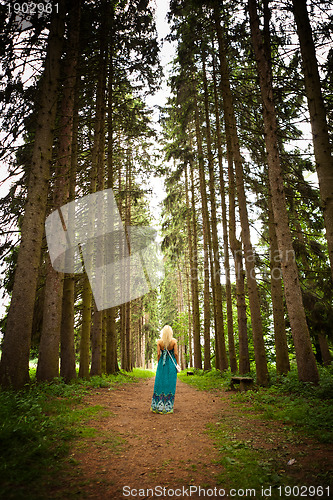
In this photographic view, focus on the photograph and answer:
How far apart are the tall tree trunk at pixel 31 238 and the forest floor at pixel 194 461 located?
204cm

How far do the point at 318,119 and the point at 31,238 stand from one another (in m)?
6.78

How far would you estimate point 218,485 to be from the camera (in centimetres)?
286


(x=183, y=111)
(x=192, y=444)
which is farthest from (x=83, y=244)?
(x=192, y=444)

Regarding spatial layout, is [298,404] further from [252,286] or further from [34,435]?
→ [34,435]

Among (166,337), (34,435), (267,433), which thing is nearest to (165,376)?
(166,337)

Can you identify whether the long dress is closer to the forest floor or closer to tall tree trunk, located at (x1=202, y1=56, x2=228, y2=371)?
the forest floor

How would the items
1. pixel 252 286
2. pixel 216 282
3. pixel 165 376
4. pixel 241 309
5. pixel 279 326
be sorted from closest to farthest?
pixel 165 376 < pixel 252 286 < pixel 279 326 < pixel 241 309 < pixel 216 282

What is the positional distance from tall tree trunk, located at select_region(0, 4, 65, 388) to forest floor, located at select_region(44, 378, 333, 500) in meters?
2.04

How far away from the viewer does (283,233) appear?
24.5 ft

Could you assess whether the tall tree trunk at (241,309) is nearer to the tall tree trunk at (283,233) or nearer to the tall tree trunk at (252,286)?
the tall tree trunk at (252,286)

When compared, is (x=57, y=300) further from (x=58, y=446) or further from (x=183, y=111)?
(x=183, y=111)

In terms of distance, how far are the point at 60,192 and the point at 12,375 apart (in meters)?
5.30

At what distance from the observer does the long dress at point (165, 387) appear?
673cm

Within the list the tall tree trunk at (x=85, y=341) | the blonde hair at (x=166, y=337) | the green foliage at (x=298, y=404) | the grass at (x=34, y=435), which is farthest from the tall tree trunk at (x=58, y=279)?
the green foliage at (x=298, y=404)
